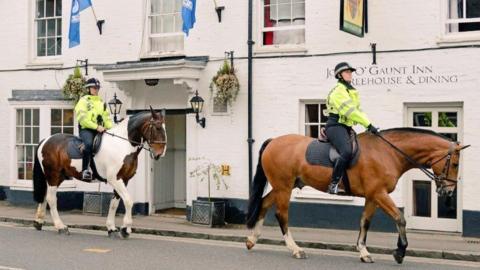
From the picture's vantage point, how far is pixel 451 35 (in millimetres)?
12852

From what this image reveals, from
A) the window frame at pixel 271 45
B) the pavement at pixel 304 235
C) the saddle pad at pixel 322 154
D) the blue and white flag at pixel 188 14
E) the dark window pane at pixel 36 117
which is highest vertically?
the blue and white flag at pixel 188 14

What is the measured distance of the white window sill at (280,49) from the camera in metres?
14.3

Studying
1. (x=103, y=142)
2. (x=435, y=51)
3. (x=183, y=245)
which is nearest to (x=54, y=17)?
(x=103, y=142)

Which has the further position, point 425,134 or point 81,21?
point 81,21

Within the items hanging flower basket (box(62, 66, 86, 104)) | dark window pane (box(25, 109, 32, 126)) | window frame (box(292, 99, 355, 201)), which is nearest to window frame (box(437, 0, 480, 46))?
window frame (box(292, 99, 355, 201))

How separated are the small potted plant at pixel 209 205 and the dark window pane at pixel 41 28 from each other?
20.0 ft

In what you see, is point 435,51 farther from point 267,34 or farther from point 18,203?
point 18,203

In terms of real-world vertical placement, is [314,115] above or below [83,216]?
above

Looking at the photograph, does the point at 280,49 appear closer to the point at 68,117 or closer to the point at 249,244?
the point at 249,244

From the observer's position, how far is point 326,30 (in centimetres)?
1396

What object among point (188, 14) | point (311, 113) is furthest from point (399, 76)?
point (188, 14)

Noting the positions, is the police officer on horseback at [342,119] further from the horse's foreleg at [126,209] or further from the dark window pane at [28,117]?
the dark window pane at [28,117]

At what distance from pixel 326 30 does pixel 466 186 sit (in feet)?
13.6

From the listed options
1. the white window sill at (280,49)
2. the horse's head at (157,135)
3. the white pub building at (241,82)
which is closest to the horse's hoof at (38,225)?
the white pub building at (241,82)
